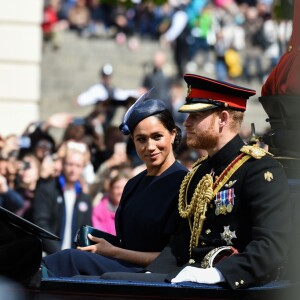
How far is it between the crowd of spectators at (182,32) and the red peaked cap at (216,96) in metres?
13.4

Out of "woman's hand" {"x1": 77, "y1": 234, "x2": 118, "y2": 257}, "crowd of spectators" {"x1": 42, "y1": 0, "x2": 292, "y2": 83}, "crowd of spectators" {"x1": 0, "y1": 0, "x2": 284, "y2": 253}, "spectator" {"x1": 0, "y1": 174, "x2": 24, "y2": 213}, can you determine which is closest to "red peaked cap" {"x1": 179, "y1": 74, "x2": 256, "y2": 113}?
"woman's hand" {"x1": 77, "y1": 234, "x2": 118, "y2": 257}

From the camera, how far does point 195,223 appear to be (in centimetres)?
574

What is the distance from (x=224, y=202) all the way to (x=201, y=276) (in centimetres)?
47

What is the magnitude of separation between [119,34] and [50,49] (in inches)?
53.2

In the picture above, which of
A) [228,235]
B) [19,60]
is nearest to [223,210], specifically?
[228,235]

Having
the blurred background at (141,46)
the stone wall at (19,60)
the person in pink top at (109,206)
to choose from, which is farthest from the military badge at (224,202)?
the blurred background at (141,46)

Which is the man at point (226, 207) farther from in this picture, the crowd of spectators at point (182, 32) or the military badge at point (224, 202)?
the crowd of spectators at point (182, 32)

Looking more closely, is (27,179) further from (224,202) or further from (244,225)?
(244,225)

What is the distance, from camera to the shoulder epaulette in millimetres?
5637

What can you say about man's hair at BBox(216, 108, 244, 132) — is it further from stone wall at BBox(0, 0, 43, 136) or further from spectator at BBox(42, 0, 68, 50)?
spectator at BBox(42, 0, 68, 50)

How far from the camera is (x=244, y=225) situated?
18.2 feet

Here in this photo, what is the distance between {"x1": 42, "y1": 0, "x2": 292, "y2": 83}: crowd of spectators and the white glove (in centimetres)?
1393

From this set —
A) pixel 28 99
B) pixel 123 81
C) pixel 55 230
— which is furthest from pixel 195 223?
pixel 123 81

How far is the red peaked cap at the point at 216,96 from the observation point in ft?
18.8
